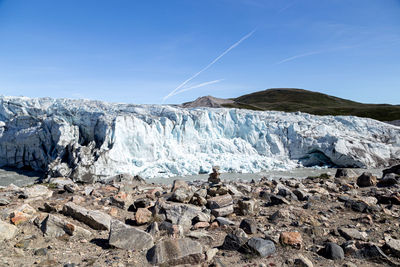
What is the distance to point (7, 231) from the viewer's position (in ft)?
11.4

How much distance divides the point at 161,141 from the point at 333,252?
17.2 meters

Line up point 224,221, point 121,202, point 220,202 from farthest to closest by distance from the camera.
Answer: point 121,202
point 220,202
point 224,221

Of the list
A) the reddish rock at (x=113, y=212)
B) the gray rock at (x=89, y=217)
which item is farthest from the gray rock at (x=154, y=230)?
the reddish rock at (x=113, y=212)

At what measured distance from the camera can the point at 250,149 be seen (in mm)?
21703

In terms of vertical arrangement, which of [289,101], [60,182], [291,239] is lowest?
[60,182]

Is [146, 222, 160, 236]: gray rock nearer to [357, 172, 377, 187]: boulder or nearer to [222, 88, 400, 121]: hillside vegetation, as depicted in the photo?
[357, 172, 377, 187]: boulder

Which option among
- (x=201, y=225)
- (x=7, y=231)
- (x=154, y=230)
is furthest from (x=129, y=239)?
(x=7, y=231)

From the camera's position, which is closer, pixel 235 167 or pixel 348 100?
pixel 235 167

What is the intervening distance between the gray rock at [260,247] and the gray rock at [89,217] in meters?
2.16

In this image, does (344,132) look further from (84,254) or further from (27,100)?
(27,100)

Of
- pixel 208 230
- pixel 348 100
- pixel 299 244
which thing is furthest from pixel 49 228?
pixel 348 100

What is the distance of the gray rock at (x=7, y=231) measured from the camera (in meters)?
3.42

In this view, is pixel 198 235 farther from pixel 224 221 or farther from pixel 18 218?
pixel 18 218

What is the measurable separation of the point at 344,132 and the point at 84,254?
2517 centimetres
